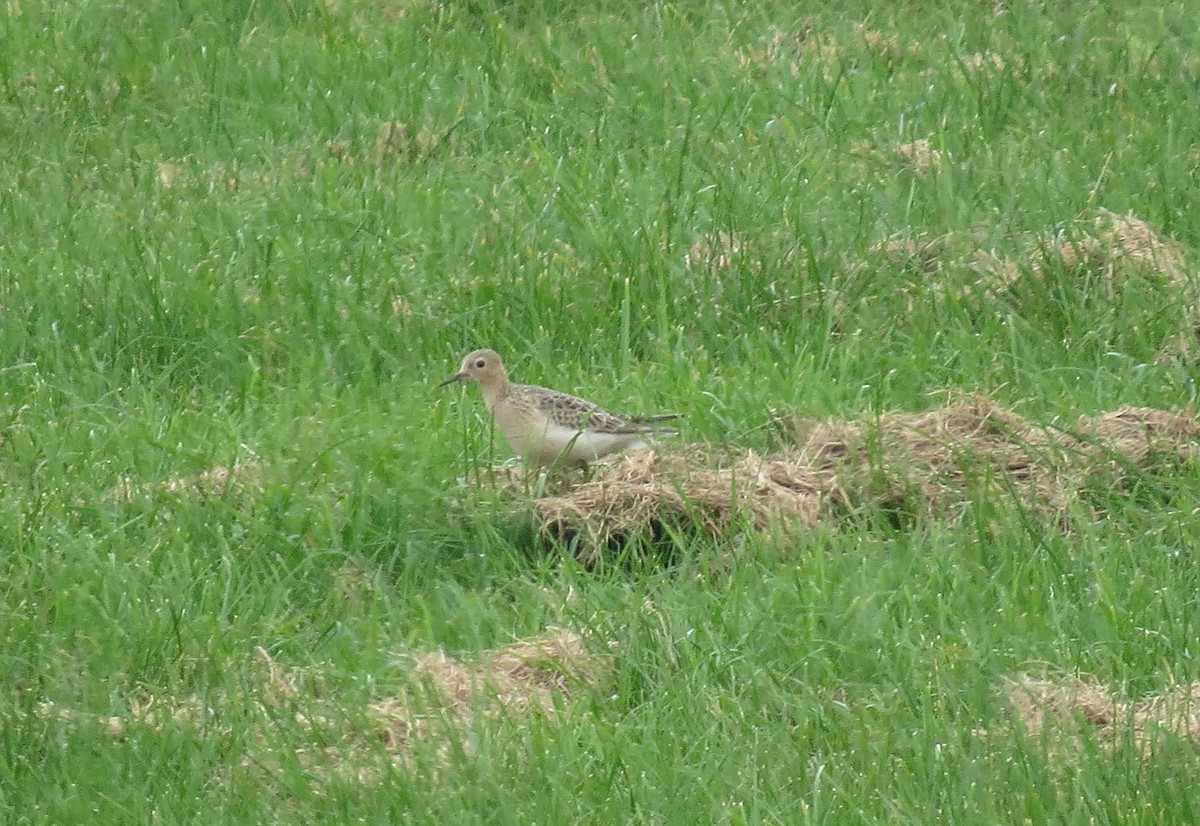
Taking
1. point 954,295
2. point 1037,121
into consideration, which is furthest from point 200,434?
point 1037,121

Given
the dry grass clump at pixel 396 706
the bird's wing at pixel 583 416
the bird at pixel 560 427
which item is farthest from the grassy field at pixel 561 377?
the bird's wing at pixel 583 416

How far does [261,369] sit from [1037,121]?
400 centimetres

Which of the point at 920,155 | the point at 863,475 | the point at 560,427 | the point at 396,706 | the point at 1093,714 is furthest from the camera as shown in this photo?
the point at 920,155

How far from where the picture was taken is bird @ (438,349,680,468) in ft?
25.9

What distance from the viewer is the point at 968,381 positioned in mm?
8438

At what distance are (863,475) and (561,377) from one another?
5.99 feet

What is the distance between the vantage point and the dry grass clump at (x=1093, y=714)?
18.2 ft

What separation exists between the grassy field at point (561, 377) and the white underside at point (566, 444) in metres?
0.23

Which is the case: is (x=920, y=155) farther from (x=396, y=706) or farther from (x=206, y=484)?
(x=396, y=706)

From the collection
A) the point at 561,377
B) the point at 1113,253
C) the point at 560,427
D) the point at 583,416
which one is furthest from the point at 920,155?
the point at 560,427

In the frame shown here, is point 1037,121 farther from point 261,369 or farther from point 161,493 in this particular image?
point 161,493

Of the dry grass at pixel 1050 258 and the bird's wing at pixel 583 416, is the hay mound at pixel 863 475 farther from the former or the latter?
the dry grass at pixel 1050 258

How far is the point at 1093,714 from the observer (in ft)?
19.3

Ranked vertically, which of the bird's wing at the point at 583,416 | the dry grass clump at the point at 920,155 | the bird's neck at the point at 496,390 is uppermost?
the dry grass clump at the point at 920,155
